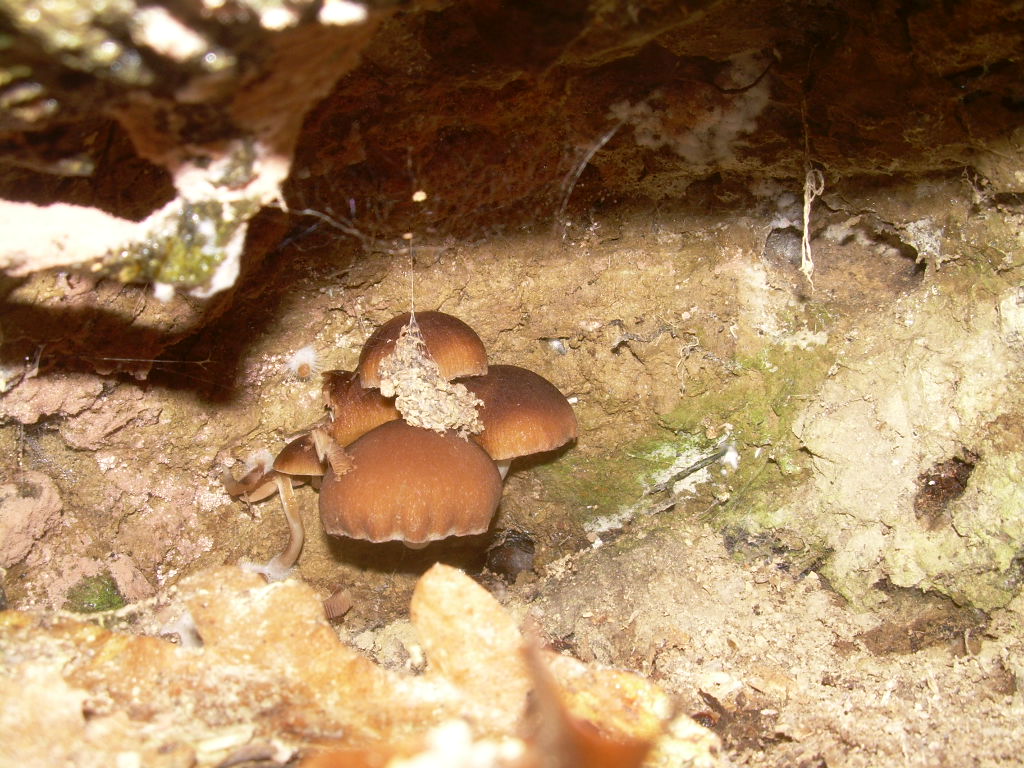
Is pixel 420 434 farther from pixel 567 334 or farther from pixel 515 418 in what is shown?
pixel 567 334

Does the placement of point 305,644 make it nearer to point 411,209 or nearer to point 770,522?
point 411,209

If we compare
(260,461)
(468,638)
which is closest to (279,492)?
(260,461)

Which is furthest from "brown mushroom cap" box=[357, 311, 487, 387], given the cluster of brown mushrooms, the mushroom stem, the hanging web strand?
the hanging web strand

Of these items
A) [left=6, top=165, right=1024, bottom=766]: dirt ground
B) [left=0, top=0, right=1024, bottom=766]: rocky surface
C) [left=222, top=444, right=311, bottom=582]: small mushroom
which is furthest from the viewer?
[left=222, top=444, right=311, bottom=582]: small mushroom

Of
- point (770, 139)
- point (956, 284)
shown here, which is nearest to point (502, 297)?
point (770, 139)

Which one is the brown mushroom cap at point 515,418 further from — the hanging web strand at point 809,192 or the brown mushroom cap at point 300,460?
the hanging web strand at point 809,192

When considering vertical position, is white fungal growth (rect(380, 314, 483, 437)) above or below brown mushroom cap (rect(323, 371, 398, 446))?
above

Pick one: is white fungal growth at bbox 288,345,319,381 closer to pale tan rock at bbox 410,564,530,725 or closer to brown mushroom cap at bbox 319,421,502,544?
brown mushroom cap at bbox 319,421,502,544
